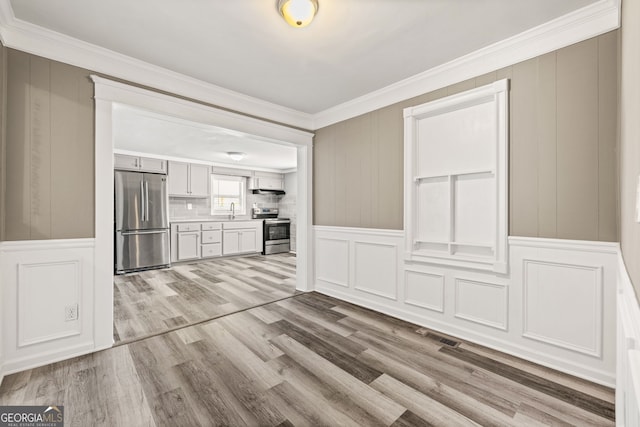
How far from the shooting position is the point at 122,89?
2.53 metres

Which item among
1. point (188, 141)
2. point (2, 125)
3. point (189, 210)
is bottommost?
point (189, 210)

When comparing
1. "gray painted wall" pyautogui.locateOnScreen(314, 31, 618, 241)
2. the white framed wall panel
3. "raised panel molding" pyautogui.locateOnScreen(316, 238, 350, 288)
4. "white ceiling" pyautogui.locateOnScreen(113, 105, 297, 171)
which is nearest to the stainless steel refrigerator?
"white ceiling" pyautogui.locateOnScreen(113, 105, 297, 171)

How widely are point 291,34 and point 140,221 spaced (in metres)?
4.89

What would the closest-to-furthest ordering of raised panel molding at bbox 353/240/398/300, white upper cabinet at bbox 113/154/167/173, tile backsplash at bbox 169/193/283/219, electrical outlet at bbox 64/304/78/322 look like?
1. electrical outlet at bbox 64/304/78/322
2. raised panel molding at bbox 353/240/398/300
3. white upper cabinet at bbox 113/154/167/173
4. tile backsplash at bbox 169/193/283/219

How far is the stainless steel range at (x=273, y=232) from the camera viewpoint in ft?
25.5

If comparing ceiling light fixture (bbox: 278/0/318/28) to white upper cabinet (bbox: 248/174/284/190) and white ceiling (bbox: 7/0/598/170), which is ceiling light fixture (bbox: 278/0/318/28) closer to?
white ceiling (bbox: 7/0/598/170)

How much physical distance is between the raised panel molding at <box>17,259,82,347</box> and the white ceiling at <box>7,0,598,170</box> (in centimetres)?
151

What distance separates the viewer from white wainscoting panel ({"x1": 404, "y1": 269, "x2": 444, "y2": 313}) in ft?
9.21

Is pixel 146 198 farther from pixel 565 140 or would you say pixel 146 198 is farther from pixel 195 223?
pixel 565 140

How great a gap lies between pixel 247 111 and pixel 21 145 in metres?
2.03

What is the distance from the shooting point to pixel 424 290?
2.92 metres

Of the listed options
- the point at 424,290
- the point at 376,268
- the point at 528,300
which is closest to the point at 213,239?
the point at 376,268

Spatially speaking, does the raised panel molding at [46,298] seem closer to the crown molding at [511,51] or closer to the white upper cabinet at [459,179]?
the white upper cabinet at [459,179]

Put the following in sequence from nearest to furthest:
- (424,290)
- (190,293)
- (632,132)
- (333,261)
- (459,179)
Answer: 1. (632,132)
2. (459,179)
3. (424,290)
4. (333,261)
5. (190,293)
